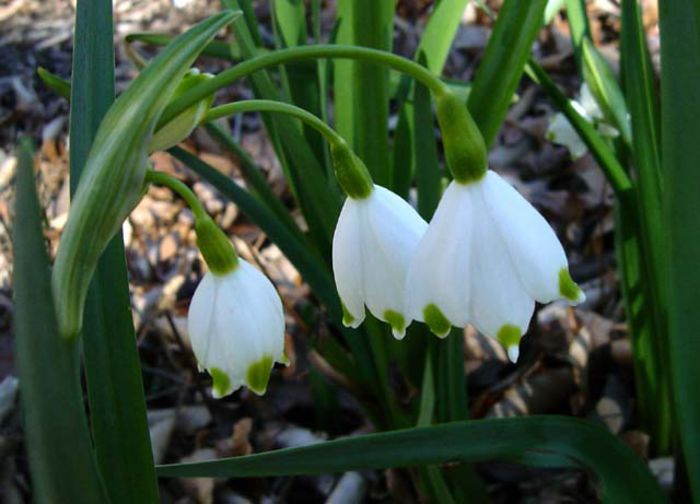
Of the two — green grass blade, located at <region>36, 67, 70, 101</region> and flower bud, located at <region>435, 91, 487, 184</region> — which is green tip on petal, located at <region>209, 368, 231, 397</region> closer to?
flower bud, located at <region>435, 91, 487, 184</region>

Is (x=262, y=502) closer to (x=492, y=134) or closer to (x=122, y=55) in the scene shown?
(x=492, y=134)

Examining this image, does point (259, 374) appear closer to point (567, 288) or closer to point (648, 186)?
point (567, 288)

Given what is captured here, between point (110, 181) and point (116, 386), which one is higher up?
point (110, 181)

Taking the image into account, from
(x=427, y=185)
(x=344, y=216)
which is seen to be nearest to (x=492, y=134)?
(x=427, y=185)

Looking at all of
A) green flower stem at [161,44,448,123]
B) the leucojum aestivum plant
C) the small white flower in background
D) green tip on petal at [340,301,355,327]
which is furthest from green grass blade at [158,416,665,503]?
the small white flower in background

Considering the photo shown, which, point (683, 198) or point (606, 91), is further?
point (606, 91)

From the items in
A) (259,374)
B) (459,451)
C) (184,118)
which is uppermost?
(184,118)

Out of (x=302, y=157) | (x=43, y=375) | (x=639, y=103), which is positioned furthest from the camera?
(x=302, y=157)

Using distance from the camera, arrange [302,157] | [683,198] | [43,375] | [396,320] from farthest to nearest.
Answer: [302,157]
[683,198]
[396,320]
[43,375]

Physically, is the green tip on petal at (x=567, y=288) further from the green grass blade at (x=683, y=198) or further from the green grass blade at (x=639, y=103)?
the green grass blade at (x=639, y=103)

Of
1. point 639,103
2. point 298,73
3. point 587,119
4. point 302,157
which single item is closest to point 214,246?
point 302,157
